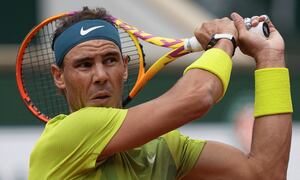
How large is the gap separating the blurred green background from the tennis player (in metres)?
5.39

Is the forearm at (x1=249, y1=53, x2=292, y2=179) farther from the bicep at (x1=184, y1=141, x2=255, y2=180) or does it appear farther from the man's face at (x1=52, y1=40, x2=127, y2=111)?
the man's face at (x1=52, y1=40, x2=127, y2=111)

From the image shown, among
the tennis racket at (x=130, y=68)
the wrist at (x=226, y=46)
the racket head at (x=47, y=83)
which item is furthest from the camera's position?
the racket head at (x=47, y=83)

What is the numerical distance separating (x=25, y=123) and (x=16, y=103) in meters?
0.26

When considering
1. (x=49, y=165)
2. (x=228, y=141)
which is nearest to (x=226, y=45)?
(x=49, y=165)

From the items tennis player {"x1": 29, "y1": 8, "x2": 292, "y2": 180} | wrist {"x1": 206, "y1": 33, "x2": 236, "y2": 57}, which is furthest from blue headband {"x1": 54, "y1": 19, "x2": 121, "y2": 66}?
wrist {"x1": 206, "y1": 33, "x2": 236, "y2": 57}

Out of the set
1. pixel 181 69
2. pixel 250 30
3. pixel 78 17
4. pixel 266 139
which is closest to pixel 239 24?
pixel 250 30

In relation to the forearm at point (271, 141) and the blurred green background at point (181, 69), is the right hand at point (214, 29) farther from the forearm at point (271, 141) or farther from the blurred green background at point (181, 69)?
the blurred green background at point (181, 69)

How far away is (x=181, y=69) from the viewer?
10.7 meters

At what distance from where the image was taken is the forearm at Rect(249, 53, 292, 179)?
4.60m

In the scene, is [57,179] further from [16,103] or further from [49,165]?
[16,103]

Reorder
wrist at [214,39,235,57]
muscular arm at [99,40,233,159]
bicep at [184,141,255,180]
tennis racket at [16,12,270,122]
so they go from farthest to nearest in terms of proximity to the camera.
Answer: tennis racket at [16,12,270,122] → bicep at [184,141,255,180] → wrist at [214,39,235,57] → muscular arm at [99,40,233,159]

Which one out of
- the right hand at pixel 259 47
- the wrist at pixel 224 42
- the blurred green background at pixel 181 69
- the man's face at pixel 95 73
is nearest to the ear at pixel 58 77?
the man's face at pixel 95 73

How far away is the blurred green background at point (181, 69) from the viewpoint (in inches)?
403

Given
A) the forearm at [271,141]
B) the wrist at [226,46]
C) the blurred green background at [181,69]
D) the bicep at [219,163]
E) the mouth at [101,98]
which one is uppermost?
the wrist at [226,46]
